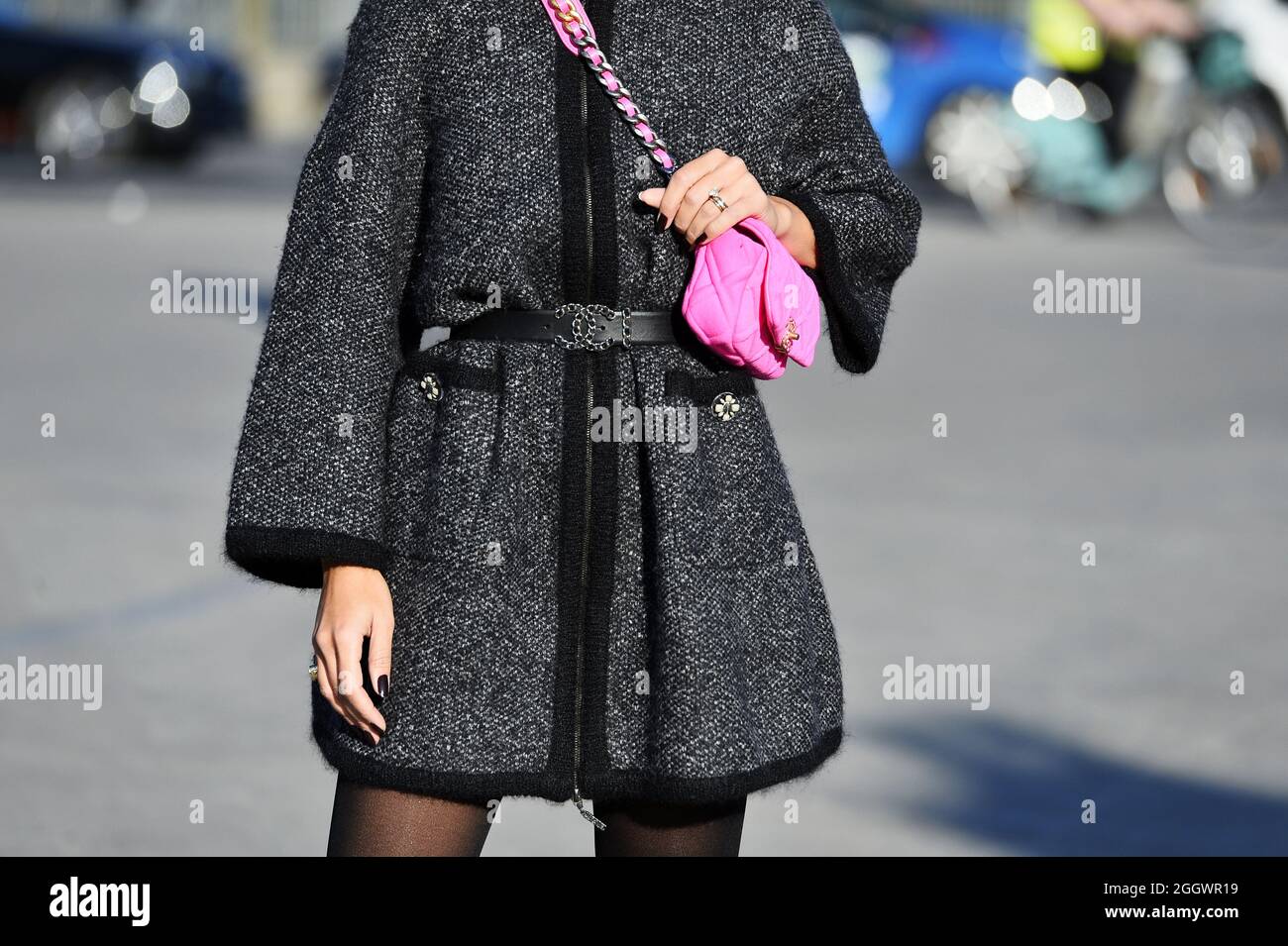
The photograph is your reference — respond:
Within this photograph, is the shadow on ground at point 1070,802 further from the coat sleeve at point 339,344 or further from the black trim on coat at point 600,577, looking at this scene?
the coat sleeve at point 339,344

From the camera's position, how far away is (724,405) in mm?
2449

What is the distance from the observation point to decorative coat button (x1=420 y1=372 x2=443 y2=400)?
2426mm

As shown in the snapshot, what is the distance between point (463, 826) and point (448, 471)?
429 mm

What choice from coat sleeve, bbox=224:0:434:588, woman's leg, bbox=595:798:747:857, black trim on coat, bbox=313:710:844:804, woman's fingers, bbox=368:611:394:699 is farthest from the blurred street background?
coat sleeve, bbox=224:0:434:588

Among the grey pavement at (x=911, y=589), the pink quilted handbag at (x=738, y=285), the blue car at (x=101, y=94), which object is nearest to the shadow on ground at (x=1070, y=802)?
the grey pavement at (x=911, y=589)

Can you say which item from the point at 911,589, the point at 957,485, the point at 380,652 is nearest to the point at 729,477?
the point at 380,652

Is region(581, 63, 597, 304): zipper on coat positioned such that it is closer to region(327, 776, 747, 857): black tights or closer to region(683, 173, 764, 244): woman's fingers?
region(683, 173, 764, 244): woman's fingers

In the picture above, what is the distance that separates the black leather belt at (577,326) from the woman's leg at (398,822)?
554 millimetres

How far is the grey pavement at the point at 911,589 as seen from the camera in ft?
15.6

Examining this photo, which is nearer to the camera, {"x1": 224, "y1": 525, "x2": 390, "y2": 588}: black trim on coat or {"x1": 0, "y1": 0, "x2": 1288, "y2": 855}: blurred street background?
{"x1": 224, "y1": 525, "x2": 390, "y2": 588}: black trim on coat
